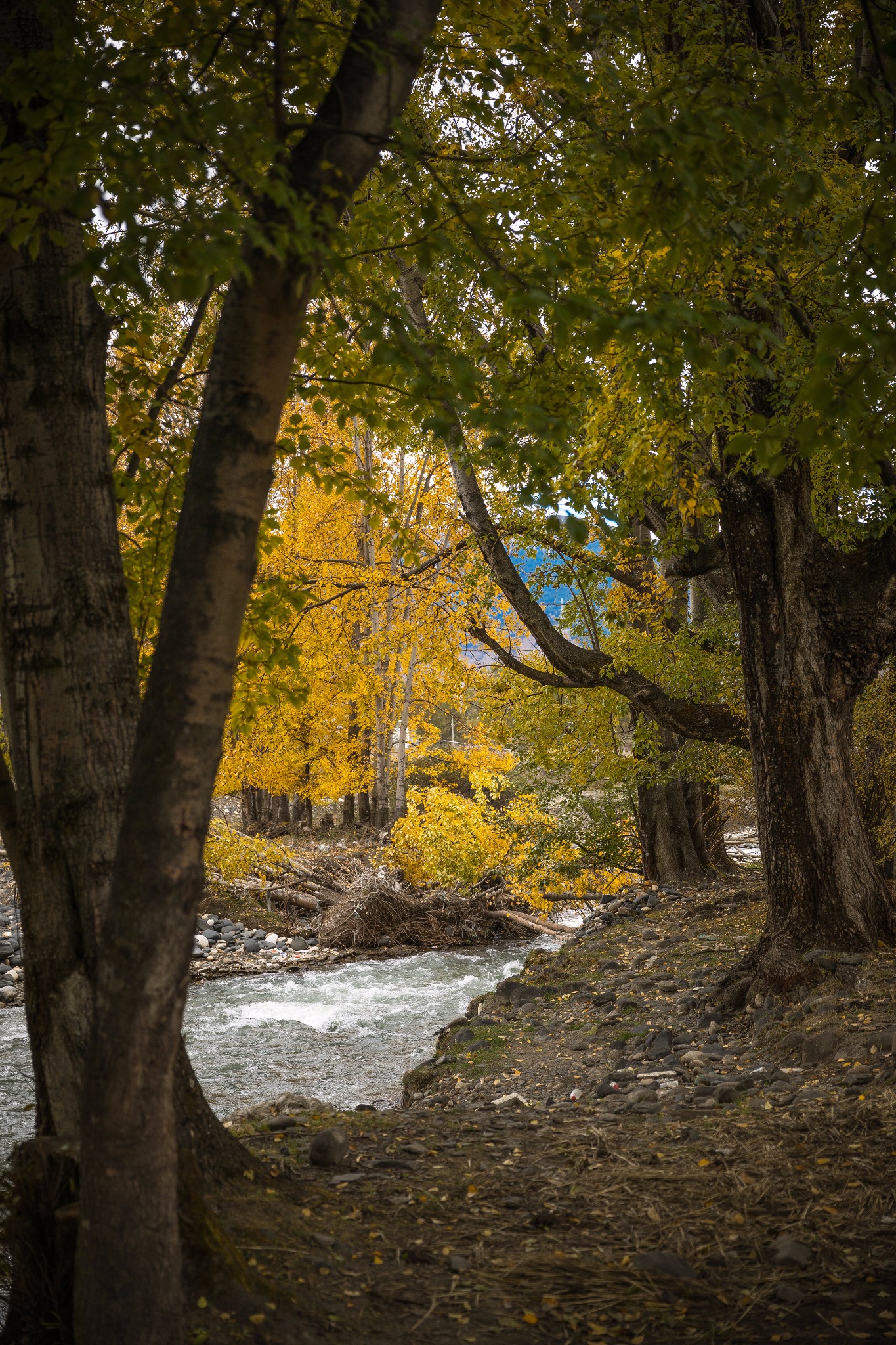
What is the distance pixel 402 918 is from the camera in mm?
12117

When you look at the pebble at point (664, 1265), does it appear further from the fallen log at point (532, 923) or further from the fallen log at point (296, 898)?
the fallen log at point (296, 898)

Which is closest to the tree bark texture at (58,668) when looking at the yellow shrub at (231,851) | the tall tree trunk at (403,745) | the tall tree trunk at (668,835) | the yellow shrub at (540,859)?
the yellow shrub at (231,851)

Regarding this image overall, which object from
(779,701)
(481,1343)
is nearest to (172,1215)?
Answer: (481,1343)

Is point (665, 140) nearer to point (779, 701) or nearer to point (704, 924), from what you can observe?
point (779, 701)

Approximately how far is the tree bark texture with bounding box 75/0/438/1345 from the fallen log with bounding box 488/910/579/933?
418 inches

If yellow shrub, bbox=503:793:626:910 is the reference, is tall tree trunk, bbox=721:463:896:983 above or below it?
above

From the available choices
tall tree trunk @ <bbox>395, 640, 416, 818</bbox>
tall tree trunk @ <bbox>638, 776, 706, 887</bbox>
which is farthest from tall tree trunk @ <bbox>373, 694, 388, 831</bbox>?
tall tree trunk @ <bbox>638, 776, 706, 887</bbox>

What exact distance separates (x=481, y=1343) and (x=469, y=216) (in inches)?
116

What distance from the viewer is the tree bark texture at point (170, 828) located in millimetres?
1946

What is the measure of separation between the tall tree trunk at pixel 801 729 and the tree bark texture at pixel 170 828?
4475 millimetres

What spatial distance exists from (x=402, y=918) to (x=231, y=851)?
2731mm

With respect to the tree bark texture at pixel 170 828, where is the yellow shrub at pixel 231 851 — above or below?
below

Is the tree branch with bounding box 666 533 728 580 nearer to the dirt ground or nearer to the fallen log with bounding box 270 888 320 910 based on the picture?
the dirt ground

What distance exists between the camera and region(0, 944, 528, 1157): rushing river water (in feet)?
21.8
